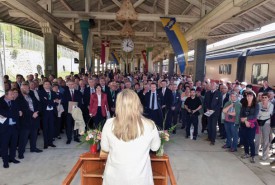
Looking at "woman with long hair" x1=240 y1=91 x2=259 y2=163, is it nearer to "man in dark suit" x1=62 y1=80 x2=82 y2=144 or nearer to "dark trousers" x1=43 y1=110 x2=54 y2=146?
"man in dark suit" x1=62 y1=80 x2=82 y2=144

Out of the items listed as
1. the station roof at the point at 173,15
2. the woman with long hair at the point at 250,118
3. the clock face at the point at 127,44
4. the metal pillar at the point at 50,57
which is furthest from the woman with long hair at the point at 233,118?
the clock face at the point at 127,44

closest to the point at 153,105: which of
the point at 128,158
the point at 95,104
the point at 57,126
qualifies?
the point at 95,104

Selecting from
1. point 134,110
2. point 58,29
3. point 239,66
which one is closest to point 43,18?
point 58,29

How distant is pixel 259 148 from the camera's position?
21.4 ft

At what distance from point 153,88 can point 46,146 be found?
11.5 ft

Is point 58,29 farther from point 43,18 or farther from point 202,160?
point 202,160

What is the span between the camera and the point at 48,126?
630 cm

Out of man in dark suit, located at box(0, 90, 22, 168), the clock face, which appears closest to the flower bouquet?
man in dark suit, located at box(0, 90, 22, 168)

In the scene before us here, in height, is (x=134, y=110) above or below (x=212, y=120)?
above

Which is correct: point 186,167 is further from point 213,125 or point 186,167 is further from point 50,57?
point 50,57

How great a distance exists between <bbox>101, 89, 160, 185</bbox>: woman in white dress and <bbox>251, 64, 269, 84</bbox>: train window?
10405 mm

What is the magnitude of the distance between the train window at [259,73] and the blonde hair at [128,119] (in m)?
10.4

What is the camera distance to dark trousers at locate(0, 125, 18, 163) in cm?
498

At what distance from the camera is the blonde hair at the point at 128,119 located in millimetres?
1924
